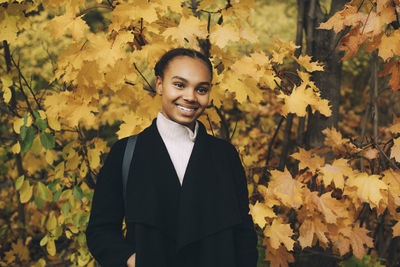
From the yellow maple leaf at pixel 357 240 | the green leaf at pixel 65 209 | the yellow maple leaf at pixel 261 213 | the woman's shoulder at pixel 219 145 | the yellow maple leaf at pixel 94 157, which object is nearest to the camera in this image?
the woman's shoulder at pixel 219 145

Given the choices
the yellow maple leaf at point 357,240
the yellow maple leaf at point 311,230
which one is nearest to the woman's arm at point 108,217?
the yellow maple leaf at point 311,230

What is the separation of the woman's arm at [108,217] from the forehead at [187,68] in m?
0.41

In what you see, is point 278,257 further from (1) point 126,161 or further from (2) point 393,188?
(1) point 126,161

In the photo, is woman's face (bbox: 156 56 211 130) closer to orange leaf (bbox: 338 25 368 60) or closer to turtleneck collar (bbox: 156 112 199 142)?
turtleneck collar (bbox: 156 112 199 142)

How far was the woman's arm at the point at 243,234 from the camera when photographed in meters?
1.51

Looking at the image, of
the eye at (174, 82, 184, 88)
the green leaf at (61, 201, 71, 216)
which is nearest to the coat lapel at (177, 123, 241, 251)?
the eye at (174, 82, 184, 88)

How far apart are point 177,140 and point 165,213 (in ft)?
1.07

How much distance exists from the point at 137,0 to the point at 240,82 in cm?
73

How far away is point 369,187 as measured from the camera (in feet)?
6.17

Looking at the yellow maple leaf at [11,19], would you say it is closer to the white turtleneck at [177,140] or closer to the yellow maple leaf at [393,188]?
the white turtleneck at [177,140]

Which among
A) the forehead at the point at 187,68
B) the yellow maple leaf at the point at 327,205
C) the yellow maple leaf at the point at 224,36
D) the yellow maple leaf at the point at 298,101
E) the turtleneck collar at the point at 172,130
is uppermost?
the yellow maple leaf at the point at 224,36

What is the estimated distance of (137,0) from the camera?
5.27 feet

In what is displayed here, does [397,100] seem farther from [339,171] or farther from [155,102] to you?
[155,102]

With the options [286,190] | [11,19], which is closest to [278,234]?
[286,190]
